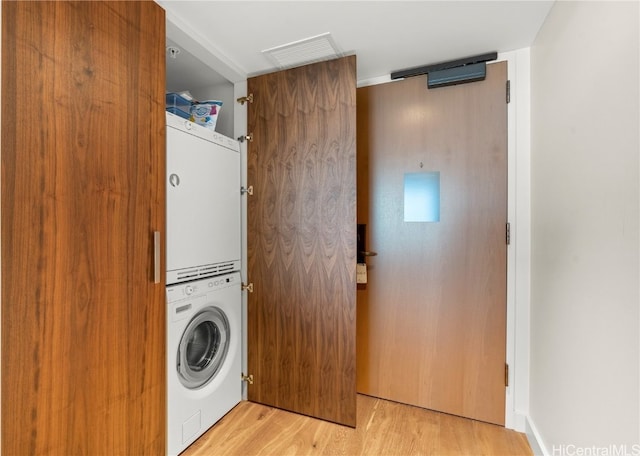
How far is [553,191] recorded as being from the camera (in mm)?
1352

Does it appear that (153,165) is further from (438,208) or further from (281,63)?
(438,208)

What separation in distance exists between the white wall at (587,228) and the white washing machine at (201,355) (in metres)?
1.68

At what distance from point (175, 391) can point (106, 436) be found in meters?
0.43

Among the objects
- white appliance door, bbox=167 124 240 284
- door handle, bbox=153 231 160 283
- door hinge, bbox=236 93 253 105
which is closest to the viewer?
door handle, bbox=153 231 160 283

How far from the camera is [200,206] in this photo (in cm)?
166

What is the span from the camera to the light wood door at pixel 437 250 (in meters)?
1.75

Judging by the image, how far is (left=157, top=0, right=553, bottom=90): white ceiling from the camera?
136 cm

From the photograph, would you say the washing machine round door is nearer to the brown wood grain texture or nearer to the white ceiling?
the brown wood grain texture

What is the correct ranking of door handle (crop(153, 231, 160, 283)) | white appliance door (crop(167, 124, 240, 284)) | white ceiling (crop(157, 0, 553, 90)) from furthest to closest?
white appliance door (crop(167, 124, 240, 284))
white ceiling (crop(157, 0, 553, 90))
door handle (crop(153, 231, 160, 283))

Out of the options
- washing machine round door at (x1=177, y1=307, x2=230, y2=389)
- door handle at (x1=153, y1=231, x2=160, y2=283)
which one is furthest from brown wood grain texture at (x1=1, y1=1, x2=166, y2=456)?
washing machine round door at (x1=177, y1=307, x2=230, y2=389)

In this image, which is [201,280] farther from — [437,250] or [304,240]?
[437,250]

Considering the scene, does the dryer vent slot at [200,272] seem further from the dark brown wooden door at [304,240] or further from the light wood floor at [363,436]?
the light wood floor at [363,436]

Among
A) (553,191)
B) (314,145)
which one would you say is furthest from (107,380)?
(553,191)

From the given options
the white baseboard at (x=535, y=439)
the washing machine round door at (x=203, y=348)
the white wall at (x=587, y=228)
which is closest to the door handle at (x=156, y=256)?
the washing machine round door at (x=203, y=348)
